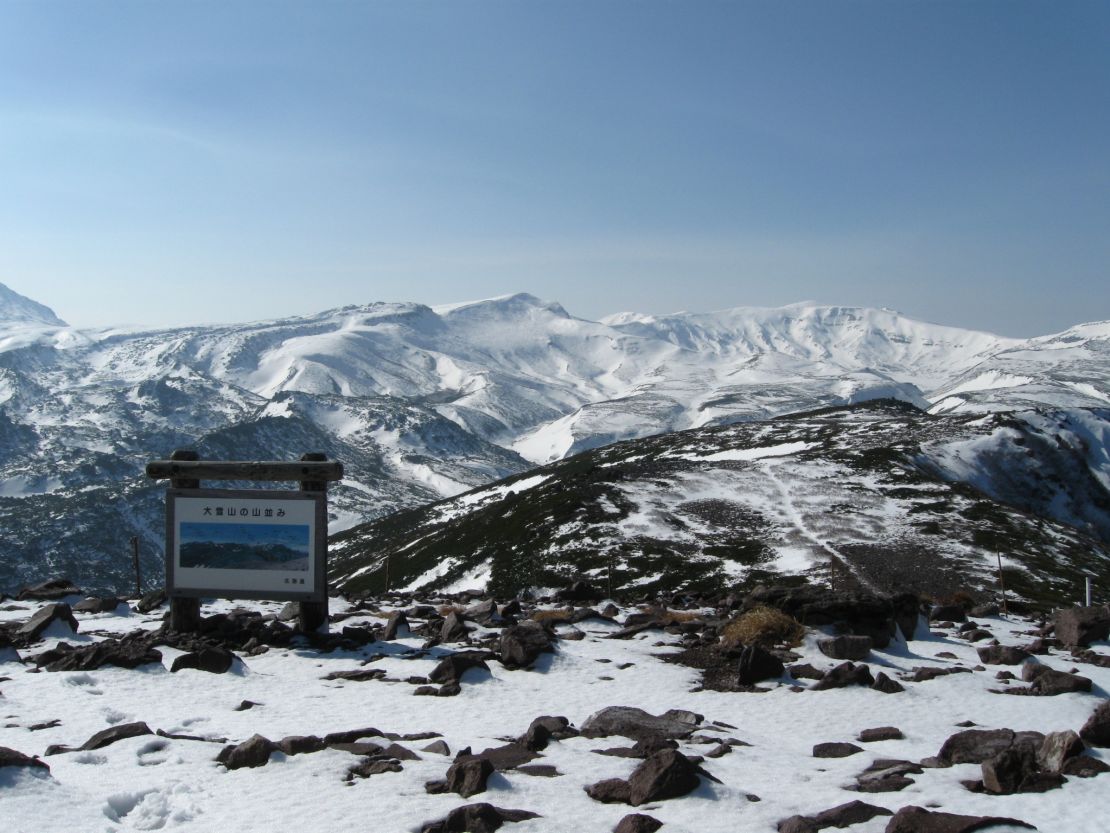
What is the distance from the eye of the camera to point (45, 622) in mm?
20281

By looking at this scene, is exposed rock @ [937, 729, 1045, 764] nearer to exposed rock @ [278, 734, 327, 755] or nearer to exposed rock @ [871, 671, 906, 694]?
exposed rock @ [871, 671, 906, 694]

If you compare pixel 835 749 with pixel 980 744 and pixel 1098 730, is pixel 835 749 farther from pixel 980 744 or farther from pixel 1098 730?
pixel 1098 730

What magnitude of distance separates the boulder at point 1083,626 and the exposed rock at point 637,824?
751 inches

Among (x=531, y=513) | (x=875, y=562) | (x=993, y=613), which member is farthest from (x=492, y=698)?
(x=531, y=513)

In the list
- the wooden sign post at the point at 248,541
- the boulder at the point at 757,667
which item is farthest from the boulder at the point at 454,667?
the boulder at the point at 757,667

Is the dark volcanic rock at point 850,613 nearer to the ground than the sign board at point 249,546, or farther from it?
nearer to the ground

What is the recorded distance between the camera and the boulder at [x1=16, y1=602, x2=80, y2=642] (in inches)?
779

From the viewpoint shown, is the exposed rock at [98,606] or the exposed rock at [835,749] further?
the exposed rock at [98,606]

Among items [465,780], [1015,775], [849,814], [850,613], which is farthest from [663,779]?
[850,613]

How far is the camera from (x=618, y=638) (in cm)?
2259

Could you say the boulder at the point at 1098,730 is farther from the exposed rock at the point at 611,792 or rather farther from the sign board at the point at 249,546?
the sign board at the point at 249,546

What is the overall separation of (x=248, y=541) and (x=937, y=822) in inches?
676

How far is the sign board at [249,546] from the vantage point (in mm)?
21016

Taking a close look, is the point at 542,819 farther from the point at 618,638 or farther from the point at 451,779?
the point at 618,638
